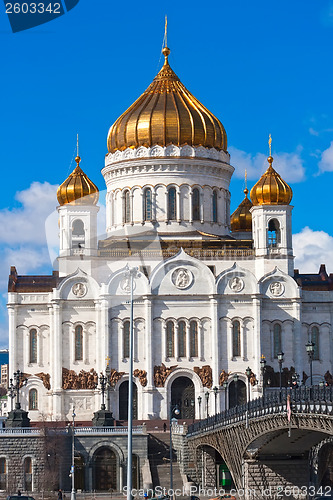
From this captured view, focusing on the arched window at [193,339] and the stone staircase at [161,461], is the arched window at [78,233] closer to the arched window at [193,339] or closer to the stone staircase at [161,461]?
the arched window at [193,339]

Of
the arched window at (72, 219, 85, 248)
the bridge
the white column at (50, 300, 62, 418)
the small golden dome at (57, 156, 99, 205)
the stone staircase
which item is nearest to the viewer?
the bridge

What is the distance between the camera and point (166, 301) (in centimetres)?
7794

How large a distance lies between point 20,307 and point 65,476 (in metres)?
15.5

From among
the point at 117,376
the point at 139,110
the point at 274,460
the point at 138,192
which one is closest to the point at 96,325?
the point at 117,376

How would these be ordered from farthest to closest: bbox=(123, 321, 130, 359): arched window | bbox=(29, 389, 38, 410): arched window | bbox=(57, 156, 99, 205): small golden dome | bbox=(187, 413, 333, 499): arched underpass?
bbox=(57, 156, 99, 205): small golden dome
bbox=(29, 389, 38, 410): arched window
bbox=(123, 321, 130, 359): arched window
bbox=(187, 413, 333, 499): arched underpass

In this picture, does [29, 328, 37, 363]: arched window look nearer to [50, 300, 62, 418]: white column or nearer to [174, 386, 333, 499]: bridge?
[50, 300, 62, 418]: white column

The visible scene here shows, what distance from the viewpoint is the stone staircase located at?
64.8 m

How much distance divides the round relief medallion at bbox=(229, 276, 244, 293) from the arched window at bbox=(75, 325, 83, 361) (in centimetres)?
969

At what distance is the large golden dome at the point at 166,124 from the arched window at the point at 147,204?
3.14 m

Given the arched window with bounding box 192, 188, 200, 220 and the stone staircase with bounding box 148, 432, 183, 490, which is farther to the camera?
the arched window with bounding box 192, 188, 200, 220

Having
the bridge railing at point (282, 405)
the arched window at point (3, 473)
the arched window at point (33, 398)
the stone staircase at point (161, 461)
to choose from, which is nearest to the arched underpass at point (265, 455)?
the bridge railing at point (282, 405)

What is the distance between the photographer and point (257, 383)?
76750 millimetres

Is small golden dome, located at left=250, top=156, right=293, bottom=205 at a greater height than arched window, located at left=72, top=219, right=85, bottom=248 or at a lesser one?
greater

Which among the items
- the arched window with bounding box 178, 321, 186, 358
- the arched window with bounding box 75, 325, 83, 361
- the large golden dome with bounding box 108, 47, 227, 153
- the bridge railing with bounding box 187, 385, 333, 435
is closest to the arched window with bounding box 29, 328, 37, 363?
the arched window with bounding box 75, 325, 83, 361
